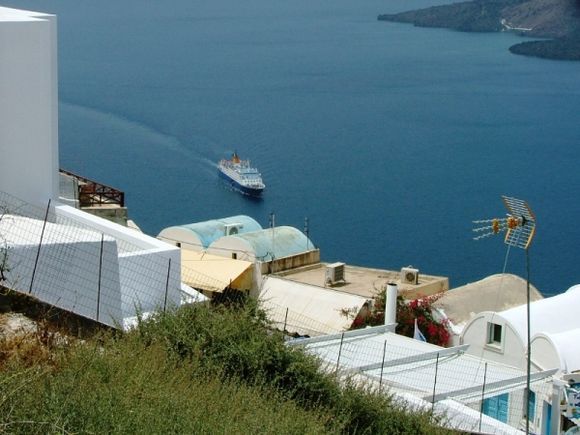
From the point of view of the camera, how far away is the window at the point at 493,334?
47.5 ft

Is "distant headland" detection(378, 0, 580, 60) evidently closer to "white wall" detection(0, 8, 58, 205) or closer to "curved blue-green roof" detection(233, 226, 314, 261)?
"curved blue-green roof" detection(233, 226, 314, 261)

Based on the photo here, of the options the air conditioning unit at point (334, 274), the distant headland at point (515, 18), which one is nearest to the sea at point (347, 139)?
the air conditioning unit at point (334, 274)

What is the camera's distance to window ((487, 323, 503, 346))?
1448cm

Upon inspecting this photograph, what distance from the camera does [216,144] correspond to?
194ft

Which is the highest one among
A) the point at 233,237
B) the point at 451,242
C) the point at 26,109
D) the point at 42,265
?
the point at 26,109

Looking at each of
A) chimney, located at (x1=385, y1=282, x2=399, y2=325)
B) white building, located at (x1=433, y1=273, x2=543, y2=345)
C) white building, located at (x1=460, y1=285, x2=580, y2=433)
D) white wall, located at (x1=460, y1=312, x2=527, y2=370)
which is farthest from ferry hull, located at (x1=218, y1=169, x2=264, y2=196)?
chimney, located at (x1=385, y1=282, x2=399, y2=325)

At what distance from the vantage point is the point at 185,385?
6762 millimetres

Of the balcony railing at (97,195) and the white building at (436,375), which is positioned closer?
the white building at (436,375)

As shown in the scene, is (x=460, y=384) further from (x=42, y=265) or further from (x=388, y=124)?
(x=388, y=124)

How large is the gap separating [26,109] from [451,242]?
118 ft

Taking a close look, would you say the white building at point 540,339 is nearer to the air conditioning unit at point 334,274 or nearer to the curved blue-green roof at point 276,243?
the air conditioning unit at point 334,274

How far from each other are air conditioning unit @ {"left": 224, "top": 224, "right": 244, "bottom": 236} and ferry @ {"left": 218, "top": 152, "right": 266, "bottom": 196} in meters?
24.8

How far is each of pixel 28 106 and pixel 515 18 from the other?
13443 centimetres

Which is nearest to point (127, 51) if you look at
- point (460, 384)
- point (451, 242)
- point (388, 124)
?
point (388, 124)
